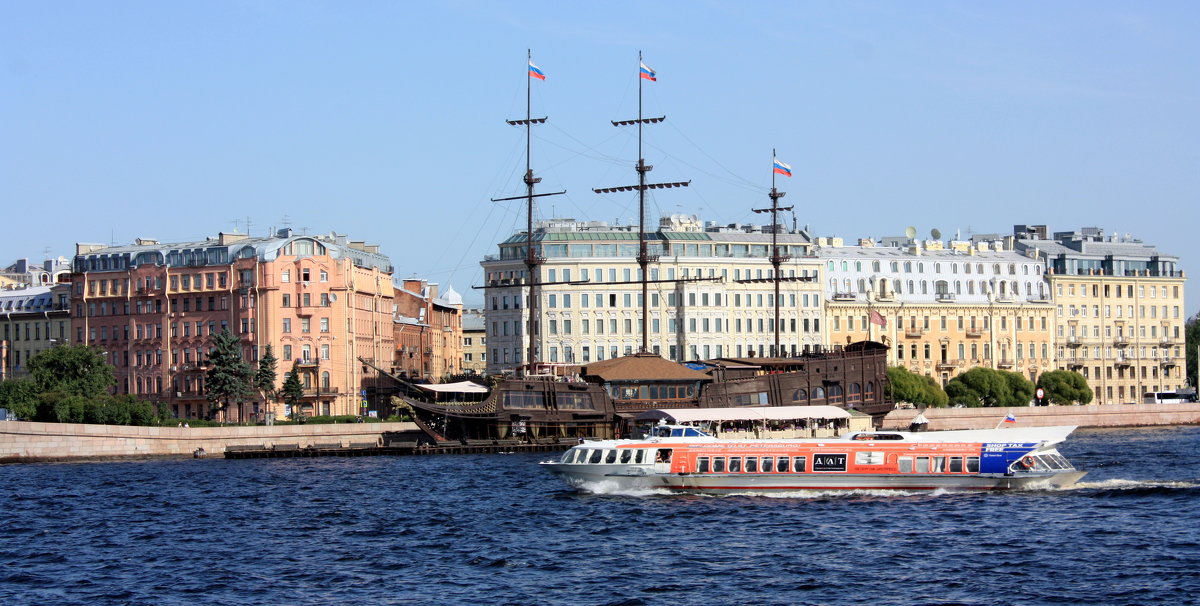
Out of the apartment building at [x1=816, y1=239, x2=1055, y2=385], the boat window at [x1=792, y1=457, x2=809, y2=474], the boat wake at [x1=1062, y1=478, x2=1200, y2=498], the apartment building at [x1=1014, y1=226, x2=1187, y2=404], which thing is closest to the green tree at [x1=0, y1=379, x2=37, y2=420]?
the boat window at [x1=792, y1=457, x2=809, y2=474]

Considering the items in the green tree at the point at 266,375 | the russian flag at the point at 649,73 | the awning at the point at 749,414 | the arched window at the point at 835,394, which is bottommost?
the awning at the point at 749,414

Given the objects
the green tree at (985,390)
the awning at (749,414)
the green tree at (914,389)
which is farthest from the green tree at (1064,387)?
the awning at (749,414)

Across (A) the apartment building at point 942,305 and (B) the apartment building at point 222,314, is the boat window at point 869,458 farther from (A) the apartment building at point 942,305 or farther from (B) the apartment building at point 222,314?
(A) the apartment building at point 942,305

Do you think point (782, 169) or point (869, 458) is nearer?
point (869, 458)

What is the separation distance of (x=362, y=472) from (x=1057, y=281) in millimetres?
83152

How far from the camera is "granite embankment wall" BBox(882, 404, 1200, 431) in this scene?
11150 cm

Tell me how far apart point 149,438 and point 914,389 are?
55.7 m

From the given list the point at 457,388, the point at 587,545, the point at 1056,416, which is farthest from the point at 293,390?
the point at 587,545

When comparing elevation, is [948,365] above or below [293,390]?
above

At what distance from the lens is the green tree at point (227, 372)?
10044 cm

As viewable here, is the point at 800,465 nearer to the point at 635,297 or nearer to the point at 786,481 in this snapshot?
the point at 786,481

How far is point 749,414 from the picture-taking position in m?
82.3

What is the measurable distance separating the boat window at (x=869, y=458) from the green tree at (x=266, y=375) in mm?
57287

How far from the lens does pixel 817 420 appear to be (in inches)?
A: 3403
